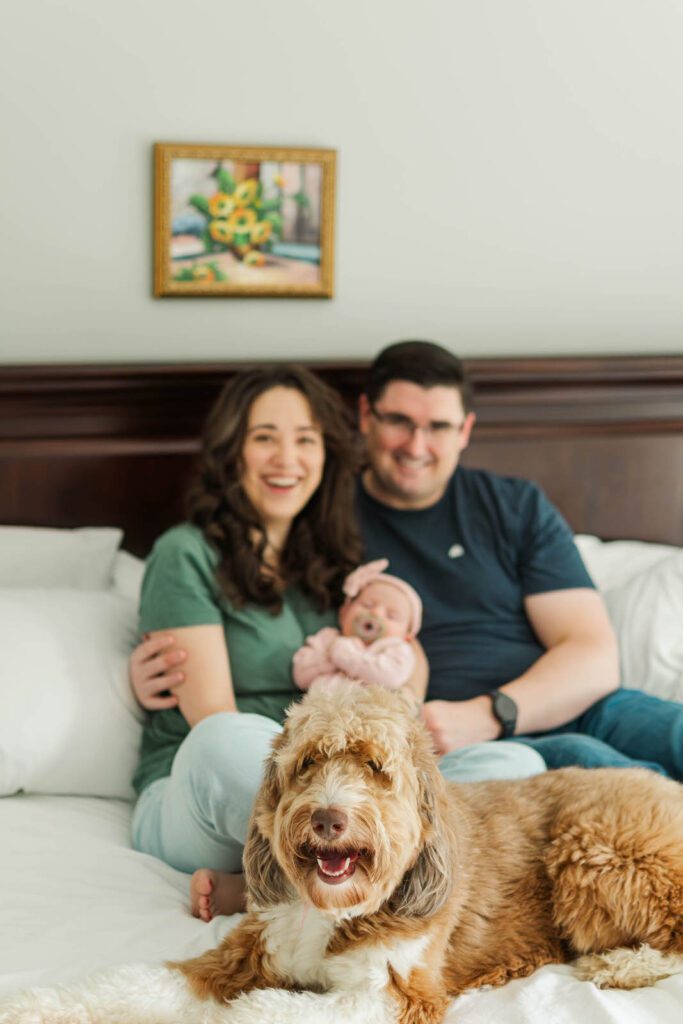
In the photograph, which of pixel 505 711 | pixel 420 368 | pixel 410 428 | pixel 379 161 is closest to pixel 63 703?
pixel 505 711

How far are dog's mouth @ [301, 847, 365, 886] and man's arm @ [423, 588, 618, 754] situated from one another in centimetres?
98

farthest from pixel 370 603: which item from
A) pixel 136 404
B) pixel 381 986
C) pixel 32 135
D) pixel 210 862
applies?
pixel 32 135

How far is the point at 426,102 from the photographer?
130 inches

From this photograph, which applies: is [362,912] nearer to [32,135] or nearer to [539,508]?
[539,508]

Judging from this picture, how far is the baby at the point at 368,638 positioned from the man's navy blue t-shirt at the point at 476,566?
Answer: 0.10 meters

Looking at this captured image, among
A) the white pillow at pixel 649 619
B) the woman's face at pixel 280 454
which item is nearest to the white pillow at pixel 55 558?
the woman's face at pixel 280 454

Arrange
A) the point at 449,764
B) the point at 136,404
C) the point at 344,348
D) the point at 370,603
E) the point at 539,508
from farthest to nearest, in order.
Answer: the point at 344,348 < the point at 136,404 < the point at 539,508 < the point at 370,603 < the point at 449,764

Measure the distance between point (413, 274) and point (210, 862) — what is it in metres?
1.87

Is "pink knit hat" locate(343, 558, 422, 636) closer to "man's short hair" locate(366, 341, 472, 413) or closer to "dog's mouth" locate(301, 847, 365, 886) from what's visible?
"man's short hair" locate(366, 341, 472, 413)

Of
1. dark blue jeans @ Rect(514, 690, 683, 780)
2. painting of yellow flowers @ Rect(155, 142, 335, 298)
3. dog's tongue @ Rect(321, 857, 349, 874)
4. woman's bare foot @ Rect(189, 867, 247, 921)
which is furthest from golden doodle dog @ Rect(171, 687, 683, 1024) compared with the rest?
painting of yellow flowers @ Rect(155, 142, 335, 298)

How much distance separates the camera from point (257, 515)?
2.62 metres

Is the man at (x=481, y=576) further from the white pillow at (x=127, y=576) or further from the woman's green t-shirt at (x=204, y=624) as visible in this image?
the white pillow at (x=127, y=576)

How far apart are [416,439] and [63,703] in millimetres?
1019

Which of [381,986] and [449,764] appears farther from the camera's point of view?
[449,764]
